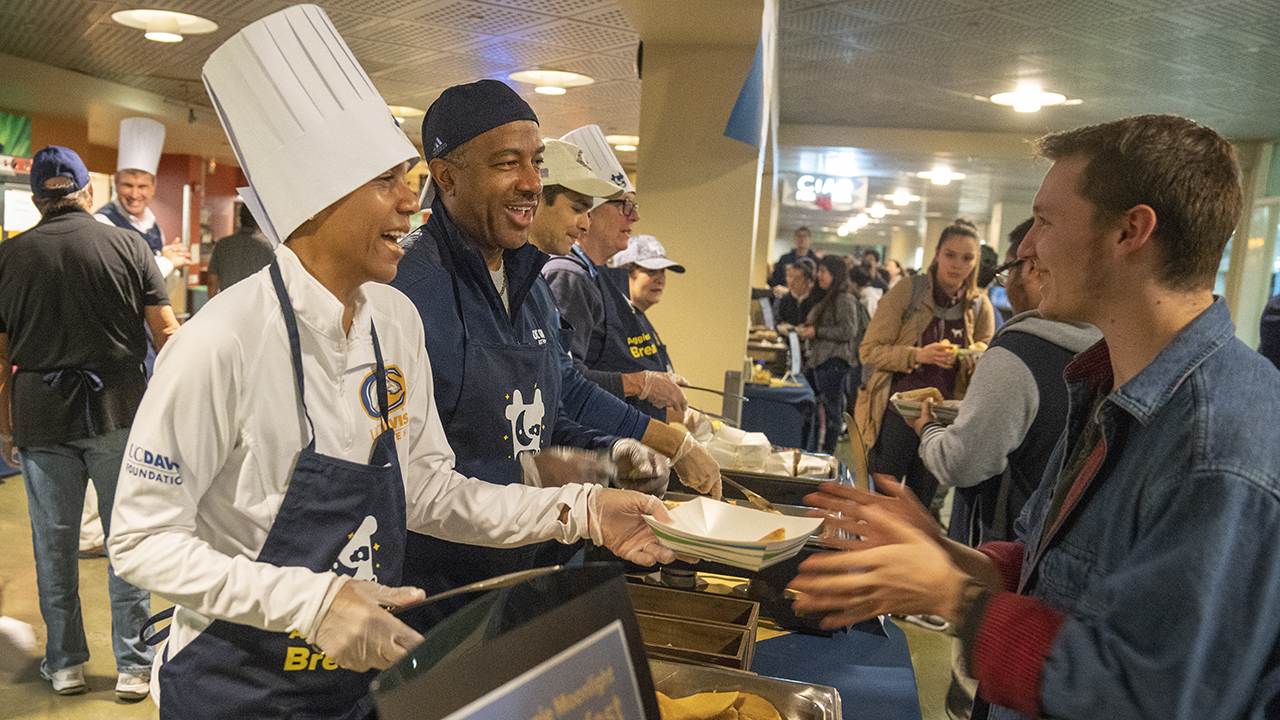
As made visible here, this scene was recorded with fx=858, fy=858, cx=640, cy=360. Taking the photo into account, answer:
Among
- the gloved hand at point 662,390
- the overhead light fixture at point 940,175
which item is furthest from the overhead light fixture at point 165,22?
the overhead light fixture at point 940,175

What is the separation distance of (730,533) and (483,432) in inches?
18.6

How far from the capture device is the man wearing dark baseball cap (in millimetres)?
1507

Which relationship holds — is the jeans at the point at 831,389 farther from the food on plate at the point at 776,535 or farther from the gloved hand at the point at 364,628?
the gloved hand at the point at 364,628

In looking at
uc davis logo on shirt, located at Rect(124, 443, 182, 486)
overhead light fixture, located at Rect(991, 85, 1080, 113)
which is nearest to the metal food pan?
uc davis logo on shirt, located at Rect(124, 443, 182, 486)

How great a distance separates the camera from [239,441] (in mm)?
1032

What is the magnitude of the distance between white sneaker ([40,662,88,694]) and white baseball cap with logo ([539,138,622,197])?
7.69 feet

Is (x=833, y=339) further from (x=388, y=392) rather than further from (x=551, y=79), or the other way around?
(x=388, y=392)

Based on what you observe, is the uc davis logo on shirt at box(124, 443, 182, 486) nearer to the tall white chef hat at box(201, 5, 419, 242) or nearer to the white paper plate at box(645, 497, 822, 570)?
the tall white chef hat at box(201, 5, 419, 242)

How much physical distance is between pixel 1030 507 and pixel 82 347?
10.1ft

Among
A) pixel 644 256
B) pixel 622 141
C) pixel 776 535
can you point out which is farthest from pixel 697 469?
pixel 622 141

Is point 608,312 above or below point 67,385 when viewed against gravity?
above

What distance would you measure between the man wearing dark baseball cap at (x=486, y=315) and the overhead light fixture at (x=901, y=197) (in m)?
12.6

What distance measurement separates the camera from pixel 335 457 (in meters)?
1.09

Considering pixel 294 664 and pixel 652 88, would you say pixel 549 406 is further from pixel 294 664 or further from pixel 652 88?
pixel 652 88
